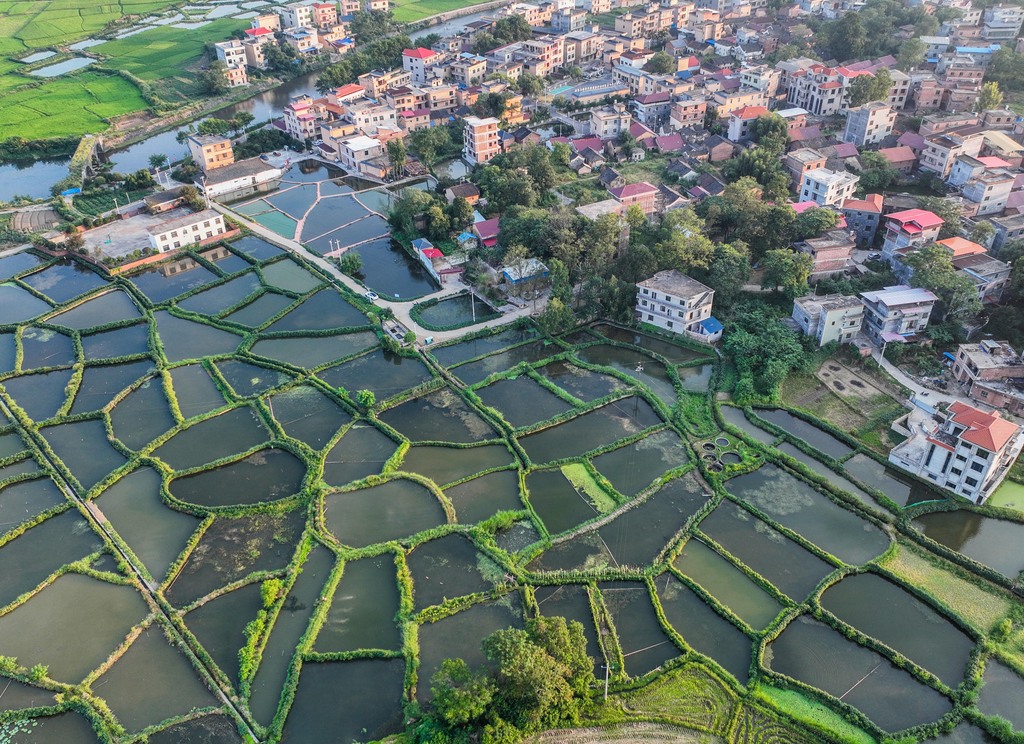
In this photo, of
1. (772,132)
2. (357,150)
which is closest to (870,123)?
(772,132)

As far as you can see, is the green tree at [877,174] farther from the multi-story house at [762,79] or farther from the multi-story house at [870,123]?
the multi-story house at [762,79]

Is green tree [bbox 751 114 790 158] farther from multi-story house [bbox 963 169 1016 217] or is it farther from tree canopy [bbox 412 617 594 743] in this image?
tree canopy [bbox 412 617 594 743]

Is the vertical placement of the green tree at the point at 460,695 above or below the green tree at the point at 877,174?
below

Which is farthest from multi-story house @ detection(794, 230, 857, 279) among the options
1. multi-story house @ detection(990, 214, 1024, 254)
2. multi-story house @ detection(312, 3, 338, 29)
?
multi-story house @ detection(312, 3, 338, 29)

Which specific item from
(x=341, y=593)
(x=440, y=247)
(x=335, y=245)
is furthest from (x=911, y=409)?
(x=335, y=245)

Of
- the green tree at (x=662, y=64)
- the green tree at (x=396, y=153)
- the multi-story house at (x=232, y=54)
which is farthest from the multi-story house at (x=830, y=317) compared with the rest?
the multi-story house at (x=232, y=54)
